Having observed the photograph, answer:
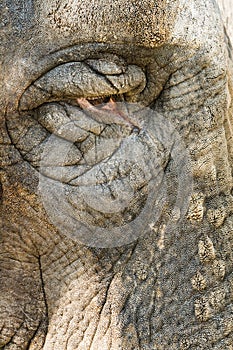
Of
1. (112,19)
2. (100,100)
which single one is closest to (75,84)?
(100,100)

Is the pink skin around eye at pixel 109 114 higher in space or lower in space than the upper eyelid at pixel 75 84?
lower

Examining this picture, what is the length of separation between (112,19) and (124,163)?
389 millimetres

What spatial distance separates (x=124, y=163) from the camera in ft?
7.60

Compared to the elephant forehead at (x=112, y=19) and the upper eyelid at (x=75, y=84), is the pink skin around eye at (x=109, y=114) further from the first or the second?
the elephant forehead at (x=112, y=19)

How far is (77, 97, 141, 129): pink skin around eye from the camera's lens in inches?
90.7

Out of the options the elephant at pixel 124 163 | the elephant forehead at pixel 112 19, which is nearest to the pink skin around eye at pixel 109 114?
the elephant at pixel 124 163

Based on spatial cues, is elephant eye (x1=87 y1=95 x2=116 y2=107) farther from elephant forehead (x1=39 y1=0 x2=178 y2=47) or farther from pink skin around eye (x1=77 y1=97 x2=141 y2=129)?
elephant forehead (x1=39 y1=0 x2=178 y2=47)

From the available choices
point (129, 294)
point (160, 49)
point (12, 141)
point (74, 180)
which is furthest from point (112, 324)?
point (160, 49)

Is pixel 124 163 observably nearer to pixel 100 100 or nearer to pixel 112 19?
pixel 100 100

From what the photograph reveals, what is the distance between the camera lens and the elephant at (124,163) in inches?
89.1

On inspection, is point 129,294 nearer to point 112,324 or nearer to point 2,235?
point 112,324

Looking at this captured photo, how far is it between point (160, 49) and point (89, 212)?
0.49 m

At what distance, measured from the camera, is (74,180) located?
233 cm

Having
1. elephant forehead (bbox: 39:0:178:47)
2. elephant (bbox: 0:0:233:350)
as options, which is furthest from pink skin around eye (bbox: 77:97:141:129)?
elephant forehead (bbox: 39:0:178:47)
